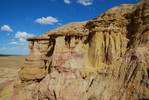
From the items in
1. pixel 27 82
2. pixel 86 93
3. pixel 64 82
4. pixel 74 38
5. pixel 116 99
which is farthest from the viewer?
pixel 27 82

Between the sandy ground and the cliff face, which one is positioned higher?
the cliff face

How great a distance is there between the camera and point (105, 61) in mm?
10336

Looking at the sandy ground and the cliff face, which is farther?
the sandy ground

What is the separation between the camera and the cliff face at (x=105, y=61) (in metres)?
7.75

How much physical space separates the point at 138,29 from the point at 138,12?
4.65 ft

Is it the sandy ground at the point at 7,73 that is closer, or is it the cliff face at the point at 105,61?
the cliff face at the point at 105,61

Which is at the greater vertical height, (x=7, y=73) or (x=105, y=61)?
(x=105, y=61)

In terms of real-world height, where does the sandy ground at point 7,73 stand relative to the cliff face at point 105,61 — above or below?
below

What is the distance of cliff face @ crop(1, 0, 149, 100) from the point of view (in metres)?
7.75

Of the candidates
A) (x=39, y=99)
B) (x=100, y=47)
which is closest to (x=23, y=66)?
(x=39, y=99)

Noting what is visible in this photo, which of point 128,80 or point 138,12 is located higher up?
point 138,12

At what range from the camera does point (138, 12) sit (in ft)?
31.6

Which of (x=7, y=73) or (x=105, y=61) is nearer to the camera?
(x=105, y=61)

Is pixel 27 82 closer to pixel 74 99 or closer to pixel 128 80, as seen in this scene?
pixel 74 99
